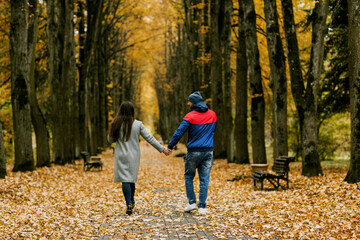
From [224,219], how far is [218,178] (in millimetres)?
6521

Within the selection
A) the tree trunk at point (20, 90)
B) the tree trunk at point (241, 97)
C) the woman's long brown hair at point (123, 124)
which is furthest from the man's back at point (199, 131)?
the tree trunk at point (241, 97)

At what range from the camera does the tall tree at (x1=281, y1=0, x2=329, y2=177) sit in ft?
36.8

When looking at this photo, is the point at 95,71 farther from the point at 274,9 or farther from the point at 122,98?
the point at 122,98

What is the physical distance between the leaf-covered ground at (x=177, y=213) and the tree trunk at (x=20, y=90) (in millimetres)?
2226

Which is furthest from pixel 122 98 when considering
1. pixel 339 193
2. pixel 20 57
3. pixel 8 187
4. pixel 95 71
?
pixel 339 193

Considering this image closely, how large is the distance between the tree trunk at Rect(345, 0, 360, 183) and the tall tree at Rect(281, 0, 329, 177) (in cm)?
183

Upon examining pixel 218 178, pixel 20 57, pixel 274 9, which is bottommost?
pixel 218 178

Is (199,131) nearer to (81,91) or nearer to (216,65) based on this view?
(216,65)

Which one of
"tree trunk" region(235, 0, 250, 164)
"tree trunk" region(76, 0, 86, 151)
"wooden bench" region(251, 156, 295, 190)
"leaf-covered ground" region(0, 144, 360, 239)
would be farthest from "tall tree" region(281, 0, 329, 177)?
"tree trunk" region(76, 0, 86, 151)

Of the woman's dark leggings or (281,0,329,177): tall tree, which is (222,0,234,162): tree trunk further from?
the woman's dark leggings

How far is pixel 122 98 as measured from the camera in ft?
135

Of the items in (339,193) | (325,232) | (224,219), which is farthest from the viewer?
(339,193)

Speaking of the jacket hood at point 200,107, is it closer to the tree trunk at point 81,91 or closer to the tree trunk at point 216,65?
the tree trunk at point 216,65

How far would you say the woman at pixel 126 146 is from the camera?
22.4 ft
